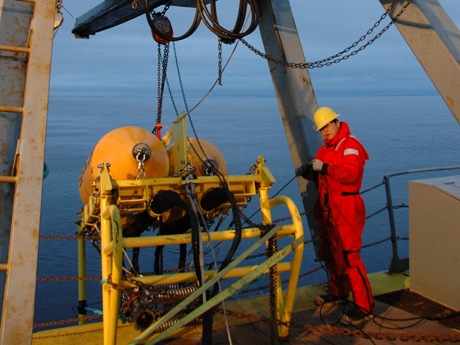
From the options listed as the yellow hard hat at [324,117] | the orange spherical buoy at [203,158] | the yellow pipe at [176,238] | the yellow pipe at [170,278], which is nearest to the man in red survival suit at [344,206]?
the yellow hard hat at [324,117]

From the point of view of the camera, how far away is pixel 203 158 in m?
4.79

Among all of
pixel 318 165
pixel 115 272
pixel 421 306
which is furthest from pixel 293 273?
pixel 421 306

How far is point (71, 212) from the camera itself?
455 inches

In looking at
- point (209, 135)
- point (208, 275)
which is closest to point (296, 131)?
point (208, 275)

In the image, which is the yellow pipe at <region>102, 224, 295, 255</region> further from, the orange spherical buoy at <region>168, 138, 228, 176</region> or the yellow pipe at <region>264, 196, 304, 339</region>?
the orange spherical buoy at <region>168, 138, 228, 176</region>

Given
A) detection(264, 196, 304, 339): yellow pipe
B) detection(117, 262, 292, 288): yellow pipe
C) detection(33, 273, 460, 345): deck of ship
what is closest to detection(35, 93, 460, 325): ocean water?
detection(33, 273, 460, 345): deck of ship

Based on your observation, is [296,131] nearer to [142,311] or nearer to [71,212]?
[142,311]

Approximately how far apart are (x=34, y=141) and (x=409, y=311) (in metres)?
3.36

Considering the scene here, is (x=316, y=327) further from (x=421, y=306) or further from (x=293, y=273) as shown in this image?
(x=421, y=306)

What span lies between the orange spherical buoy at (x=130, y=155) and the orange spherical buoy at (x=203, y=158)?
400 millimetres

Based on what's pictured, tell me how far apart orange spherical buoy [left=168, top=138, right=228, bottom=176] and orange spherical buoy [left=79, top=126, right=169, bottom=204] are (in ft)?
1.31

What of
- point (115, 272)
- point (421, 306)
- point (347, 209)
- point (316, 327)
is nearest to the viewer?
point (115, 272)

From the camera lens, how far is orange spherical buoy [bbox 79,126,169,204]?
4145 mm

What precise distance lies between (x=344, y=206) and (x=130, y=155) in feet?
5.70
